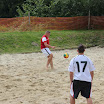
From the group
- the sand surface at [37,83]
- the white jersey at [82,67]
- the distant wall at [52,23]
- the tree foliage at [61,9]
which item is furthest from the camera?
the tree foliage at [61,9]

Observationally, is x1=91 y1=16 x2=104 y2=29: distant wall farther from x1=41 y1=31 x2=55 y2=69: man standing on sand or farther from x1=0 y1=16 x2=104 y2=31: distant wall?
→ x1=41 y1=31 x2=55 y2=69: man standing on sand

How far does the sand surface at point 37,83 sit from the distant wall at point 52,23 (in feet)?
27.2

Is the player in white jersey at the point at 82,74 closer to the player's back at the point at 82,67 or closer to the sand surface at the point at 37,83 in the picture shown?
the player's back at the point at 82,67

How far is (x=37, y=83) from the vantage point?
265 inches

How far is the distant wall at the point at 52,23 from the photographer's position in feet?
58.9

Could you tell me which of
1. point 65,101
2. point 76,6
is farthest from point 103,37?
point 65,101

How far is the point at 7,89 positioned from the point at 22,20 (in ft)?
41.8

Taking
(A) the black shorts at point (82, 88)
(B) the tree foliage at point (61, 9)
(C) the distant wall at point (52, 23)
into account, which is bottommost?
(A) the black shorts at point (82, 88)

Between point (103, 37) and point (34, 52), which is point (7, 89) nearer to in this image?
point (34, 52)

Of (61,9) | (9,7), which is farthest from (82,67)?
(9,7)

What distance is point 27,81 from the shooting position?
6961 millimetres

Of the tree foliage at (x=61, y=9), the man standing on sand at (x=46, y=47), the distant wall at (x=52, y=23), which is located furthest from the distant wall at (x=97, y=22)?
the man standing on sand at (x=46, y=47)

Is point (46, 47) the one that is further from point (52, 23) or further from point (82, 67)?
point (52, 23)

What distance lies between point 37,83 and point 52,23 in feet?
41.2
